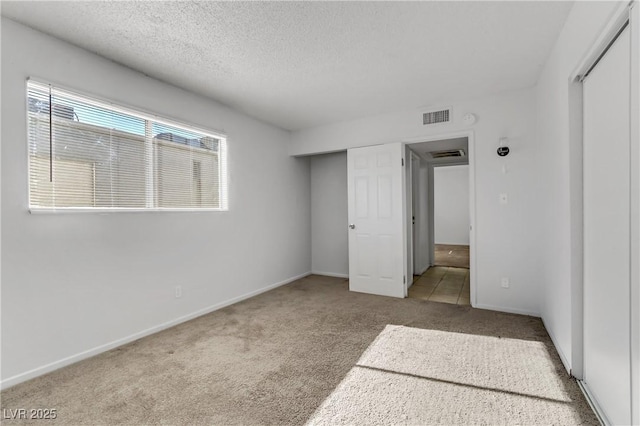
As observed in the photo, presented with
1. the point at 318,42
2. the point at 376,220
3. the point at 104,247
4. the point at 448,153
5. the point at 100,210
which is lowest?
A: the point at 104,247

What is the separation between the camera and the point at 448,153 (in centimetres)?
514

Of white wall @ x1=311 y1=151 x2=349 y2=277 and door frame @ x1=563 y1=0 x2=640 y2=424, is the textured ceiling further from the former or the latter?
white wall @ x1=311 y1=151 x2=349 y2=277

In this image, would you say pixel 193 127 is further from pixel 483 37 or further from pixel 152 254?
pixel 483 37

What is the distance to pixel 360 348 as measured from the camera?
2.54m

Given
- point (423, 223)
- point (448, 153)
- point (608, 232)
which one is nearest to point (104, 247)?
point (608, 232)

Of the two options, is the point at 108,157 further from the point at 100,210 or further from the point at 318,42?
the point at 318,42

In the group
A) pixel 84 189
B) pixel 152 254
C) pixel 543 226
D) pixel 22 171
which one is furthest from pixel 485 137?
pixel 22 171

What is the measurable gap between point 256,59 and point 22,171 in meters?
1.96

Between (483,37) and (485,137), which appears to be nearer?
(483,37)

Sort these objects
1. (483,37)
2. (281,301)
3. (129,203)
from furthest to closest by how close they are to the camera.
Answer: (281,301)
(129,203)
(483,37)

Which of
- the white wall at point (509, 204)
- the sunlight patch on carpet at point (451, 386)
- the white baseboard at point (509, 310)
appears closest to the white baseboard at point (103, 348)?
the sunlight patch on carpet at point (451, 386)

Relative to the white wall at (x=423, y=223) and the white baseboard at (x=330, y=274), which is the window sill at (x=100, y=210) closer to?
the white baseboard at (x=330, y=274)

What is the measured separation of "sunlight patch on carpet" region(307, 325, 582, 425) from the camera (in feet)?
5.48

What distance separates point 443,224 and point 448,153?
5418mm
